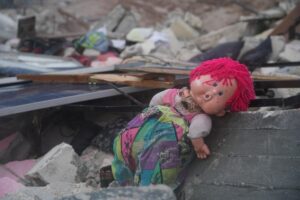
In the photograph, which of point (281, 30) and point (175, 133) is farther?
point (281, 30)

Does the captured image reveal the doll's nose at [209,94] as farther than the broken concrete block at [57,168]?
No

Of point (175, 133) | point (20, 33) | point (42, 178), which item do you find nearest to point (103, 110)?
point (42, 178)

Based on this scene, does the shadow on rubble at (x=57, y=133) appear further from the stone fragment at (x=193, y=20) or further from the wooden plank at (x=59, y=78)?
the stone fragment at (x=193, y=20)

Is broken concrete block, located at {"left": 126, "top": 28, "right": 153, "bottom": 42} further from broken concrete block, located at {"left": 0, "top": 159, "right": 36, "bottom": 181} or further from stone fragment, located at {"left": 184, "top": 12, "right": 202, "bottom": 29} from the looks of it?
broken concrete block, located at {"left": 0, "top": 159, "right": 36, "bottom": 181}

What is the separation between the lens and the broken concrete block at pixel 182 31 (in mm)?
10016

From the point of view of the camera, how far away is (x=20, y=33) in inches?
358

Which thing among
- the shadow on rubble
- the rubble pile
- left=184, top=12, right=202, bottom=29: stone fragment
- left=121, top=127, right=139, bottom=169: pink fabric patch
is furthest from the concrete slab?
left=184, top=12, right=202, bottom=29: stone fragment

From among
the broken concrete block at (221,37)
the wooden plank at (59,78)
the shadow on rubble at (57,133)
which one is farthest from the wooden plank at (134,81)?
the broken concrete block at (221,37)

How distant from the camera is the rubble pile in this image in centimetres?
305

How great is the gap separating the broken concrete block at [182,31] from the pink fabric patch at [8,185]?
7177mm

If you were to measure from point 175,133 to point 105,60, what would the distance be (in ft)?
16.5

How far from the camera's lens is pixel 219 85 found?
2.29 m

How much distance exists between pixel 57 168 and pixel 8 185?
1.01 feet

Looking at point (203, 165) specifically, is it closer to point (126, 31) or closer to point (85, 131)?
point (85, 131)
